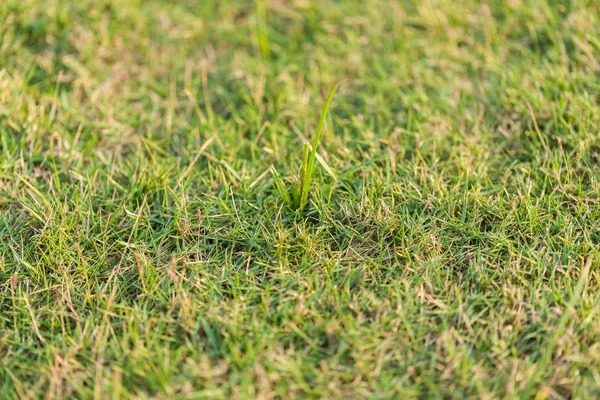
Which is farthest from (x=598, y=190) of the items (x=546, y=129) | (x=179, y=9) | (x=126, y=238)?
(x=179, y=9)

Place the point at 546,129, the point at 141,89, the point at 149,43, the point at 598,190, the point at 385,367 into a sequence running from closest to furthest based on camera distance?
the point at 385,367, the point at 598,190, the point at 546,129, the point at 141,89, the point at 149,43

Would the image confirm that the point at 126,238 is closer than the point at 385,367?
No

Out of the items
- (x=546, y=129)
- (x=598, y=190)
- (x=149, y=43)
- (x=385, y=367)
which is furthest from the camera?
(x=149, y=43)

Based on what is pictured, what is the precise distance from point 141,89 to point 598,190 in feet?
5.88

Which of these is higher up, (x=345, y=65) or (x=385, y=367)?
(x=345, y=65)

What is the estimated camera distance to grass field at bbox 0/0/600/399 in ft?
5.93

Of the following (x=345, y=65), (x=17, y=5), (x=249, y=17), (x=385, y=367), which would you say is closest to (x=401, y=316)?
(x=385, y=367)

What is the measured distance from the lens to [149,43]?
2965 millimetres

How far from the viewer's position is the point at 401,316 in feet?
6.18

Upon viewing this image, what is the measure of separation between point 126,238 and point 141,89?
81cm

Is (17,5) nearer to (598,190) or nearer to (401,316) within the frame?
(401,316)

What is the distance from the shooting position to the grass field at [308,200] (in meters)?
1.81

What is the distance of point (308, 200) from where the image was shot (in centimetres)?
222

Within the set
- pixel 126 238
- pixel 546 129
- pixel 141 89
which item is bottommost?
pixel 126 238
